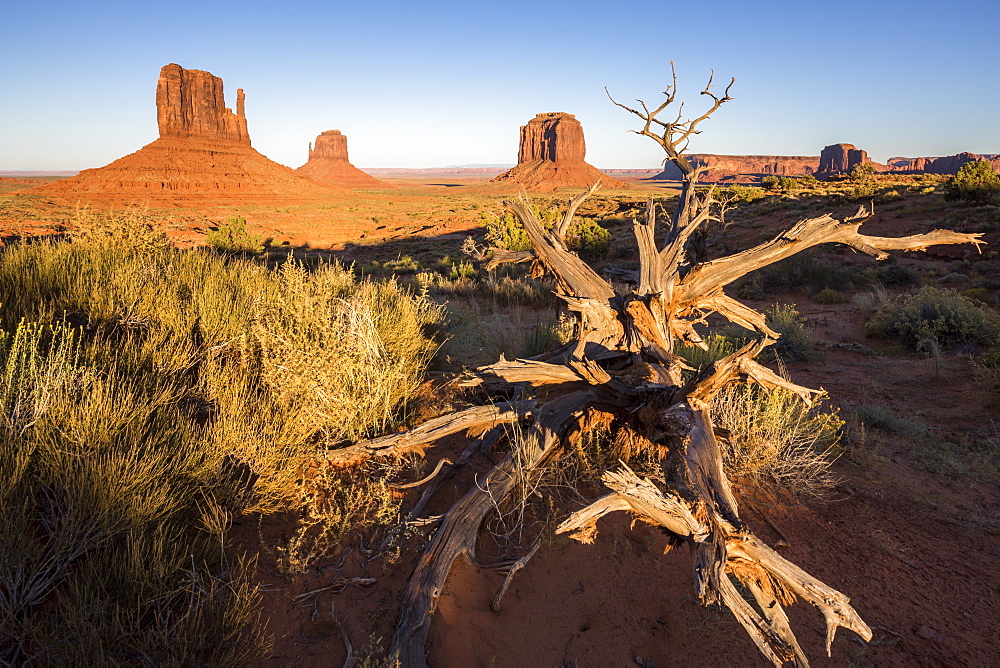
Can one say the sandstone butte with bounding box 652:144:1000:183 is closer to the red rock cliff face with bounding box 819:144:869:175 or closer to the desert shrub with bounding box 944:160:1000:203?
the red rock cliff face with bounding box 819:144:869:175

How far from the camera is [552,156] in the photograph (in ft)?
387

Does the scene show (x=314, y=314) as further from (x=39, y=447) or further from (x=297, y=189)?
(x=297, y=189)

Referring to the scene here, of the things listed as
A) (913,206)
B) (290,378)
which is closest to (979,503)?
(290,378)

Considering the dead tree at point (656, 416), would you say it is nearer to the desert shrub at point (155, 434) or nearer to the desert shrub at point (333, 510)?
the desert shrub at point (333, 510)

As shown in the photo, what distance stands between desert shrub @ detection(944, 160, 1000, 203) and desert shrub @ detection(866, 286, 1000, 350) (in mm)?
15327

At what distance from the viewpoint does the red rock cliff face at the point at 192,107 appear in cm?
8162

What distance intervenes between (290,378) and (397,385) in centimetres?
85

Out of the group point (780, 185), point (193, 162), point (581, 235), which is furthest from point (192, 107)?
point (581, 235)

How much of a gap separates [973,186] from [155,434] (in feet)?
86.9

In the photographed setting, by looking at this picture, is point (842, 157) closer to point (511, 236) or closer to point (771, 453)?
point (511, 236)

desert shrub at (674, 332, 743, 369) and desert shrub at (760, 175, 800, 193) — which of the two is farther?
desert shrub at (760, 175, 800, 193)

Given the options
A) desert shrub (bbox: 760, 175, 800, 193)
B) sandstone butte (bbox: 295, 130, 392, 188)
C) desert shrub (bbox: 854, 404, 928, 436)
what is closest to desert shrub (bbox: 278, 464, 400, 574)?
desert shrub (bbox: 854, 404, 928, 436)

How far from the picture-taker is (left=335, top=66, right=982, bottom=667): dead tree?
1985 millimetres

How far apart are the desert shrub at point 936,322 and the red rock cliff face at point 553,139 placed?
371 ft
